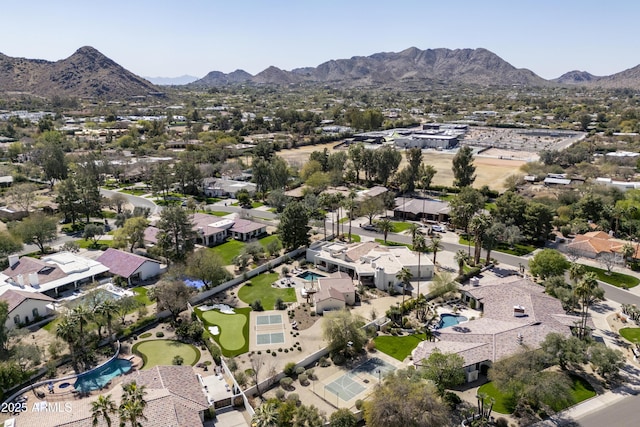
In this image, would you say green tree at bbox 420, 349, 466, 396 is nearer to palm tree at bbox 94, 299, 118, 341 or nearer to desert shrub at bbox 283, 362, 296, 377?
desert shrub at bbox 283, 362, 296, 377

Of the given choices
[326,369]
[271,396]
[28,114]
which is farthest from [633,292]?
[28,114]

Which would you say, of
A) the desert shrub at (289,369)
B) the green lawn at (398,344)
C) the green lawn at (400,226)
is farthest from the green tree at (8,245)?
the green lawn at (400,226)

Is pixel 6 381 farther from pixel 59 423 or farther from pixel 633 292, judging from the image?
pixel 633 292

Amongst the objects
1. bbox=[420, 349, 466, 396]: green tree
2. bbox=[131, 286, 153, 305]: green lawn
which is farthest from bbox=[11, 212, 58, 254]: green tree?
bbox=[420, 349, 466, 396]: green tree


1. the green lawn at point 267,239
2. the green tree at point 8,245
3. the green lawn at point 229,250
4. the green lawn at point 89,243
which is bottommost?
the green lawn at point 229,250

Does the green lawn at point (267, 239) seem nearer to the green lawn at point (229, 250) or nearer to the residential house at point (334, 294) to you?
the green lawn at point (229, 250)

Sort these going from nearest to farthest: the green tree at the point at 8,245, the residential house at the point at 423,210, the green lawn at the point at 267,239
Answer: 1. the green tree at the point at 8,245
2. the green lawn at the point at 267,239
3. the residential house at the point at 423,210

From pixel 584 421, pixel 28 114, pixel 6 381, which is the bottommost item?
pixel 584 421

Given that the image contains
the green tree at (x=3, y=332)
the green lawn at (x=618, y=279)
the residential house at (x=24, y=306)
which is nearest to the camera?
the green tree at (x=3, y=332)
